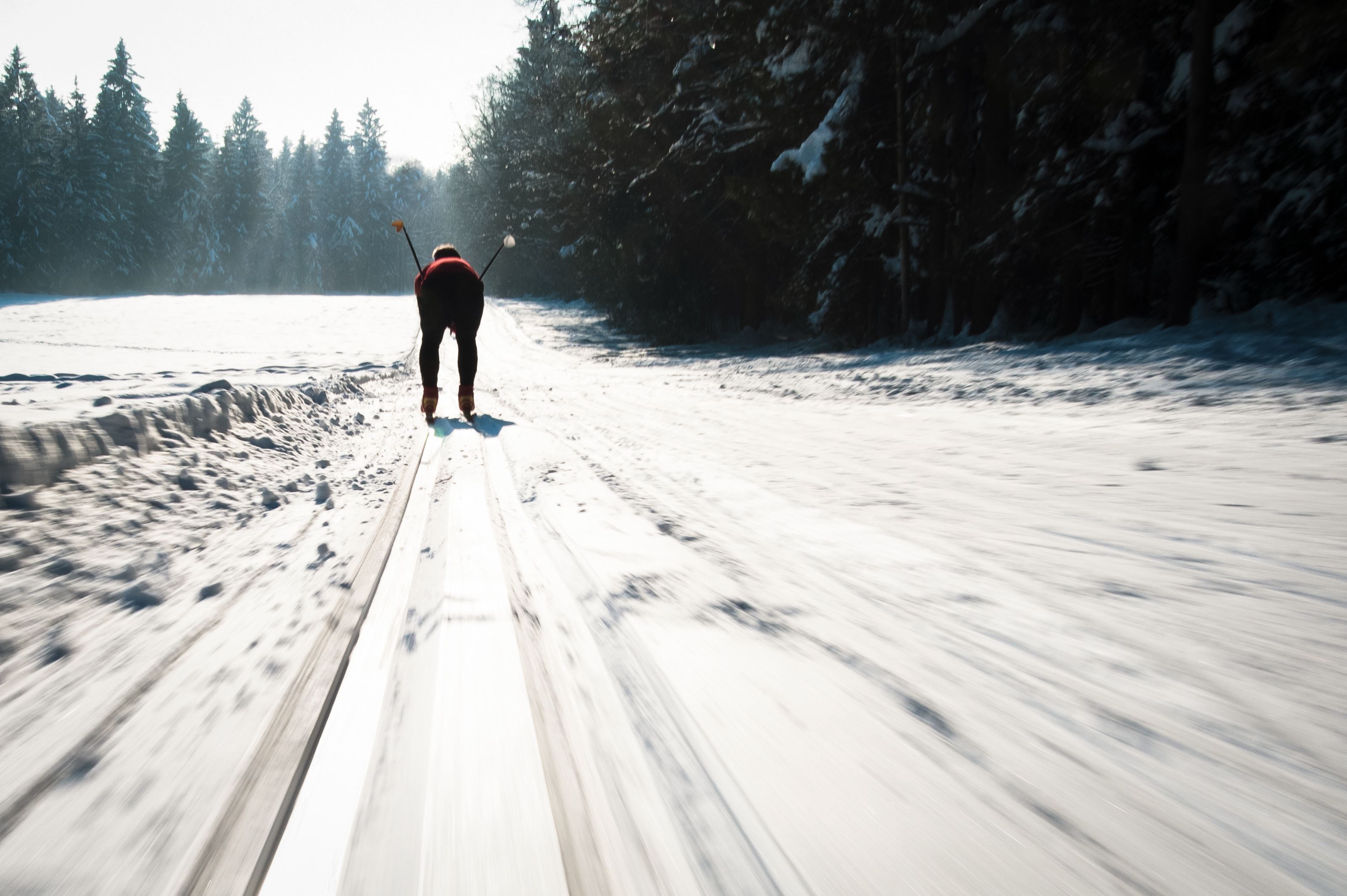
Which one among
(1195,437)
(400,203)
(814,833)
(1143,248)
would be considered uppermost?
(400,203)

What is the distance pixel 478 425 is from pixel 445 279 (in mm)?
1737

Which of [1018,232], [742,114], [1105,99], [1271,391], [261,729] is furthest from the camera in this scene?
[742,114]

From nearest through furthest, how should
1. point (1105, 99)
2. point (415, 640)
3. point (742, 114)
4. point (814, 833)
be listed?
point (814, 833)
point (415, 640)
point (1105, 99)
point (742, 114)

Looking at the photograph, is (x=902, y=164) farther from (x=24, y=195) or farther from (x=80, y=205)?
(x=24, y=195)

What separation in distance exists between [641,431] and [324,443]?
2.07 meters

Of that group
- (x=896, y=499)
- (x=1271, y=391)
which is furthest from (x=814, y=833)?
(x=1271, y=391)

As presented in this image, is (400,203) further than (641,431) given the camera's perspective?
Yes

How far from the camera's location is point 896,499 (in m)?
2.88

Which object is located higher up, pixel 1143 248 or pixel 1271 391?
pixel 1143 248

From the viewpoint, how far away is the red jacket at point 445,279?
6594mm

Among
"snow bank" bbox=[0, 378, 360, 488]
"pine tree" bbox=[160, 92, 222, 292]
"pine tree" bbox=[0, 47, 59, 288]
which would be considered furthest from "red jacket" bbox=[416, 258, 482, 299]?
"pine tree" bbox=[160, 92, 222, 292]

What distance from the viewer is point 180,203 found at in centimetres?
6169

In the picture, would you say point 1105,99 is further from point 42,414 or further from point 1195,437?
point 42,414

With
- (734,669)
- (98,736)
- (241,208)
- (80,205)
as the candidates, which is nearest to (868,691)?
(734,669)
